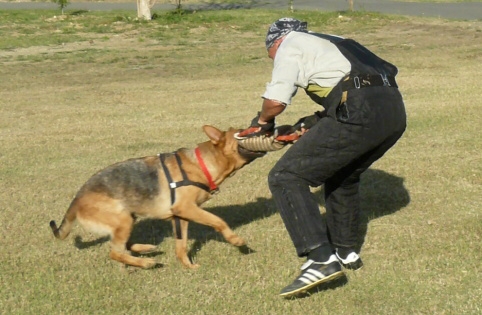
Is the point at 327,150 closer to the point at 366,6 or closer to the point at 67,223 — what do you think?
the point at 67,223

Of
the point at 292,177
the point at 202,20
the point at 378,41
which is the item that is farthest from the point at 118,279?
the point at 202,20

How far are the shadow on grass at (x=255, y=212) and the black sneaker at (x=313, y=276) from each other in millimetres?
1225

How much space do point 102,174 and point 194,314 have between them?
162 centimetres

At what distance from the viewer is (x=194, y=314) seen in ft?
17.9

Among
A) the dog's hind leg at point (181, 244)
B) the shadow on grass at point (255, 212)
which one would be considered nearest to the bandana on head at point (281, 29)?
the dog's hind leg at point (181, 244)

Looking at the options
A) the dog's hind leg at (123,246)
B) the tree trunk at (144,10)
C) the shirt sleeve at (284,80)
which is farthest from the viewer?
the tree trunk at (144,10)

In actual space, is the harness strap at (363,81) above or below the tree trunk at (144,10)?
above

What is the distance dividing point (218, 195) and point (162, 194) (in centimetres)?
213

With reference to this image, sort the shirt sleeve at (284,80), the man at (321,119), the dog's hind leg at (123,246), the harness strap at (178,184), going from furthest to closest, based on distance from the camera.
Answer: the harness strap at (178,184) → the dog's hind leg at (123,246) → the man at (321,119) → the shirt sleeve at (284,80)

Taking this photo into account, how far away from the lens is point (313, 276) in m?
5.43

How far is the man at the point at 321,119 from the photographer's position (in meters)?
5.36

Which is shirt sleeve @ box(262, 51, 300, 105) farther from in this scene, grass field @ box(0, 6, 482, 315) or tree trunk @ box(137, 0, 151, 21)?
tree trunk @ box(137, 0, 151, 21)

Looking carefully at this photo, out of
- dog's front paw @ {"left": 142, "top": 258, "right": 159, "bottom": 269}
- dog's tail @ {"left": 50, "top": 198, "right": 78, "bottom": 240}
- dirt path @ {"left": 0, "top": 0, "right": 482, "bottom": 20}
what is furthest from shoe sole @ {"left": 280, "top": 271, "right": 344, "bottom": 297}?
dirt path @ {"left": 0, "top": 0, "right": 482, "bottom": 20}

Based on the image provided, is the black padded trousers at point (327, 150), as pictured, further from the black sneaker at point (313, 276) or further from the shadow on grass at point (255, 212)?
the shadow on grass at point (255, 212)
